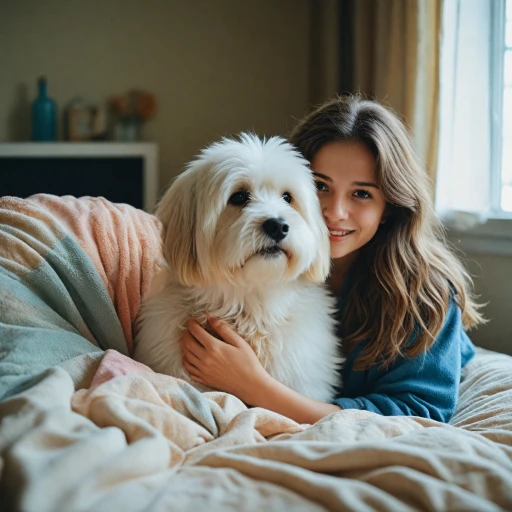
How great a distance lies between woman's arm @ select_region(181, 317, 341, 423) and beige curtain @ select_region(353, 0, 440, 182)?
4.41 feet

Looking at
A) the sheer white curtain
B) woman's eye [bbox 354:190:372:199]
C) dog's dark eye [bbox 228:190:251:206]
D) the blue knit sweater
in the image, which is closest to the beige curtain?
the sheer white curtain

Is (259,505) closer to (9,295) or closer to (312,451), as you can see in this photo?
(312,451)

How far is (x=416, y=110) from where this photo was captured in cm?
253

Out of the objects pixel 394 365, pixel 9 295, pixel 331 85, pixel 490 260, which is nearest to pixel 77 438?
pixel 9 295

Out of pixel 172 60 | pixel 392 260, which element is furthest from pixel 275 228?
pixel 172 60

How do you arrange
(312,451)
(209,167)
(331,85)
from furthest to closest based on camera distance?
(331,85) → (209,167) → (312,451)

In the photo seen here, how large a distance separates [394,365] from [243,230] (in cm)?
60

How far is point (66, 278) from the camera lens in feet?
5.09

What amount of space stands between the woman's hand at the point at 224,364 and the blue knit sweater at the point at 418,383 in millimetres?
247

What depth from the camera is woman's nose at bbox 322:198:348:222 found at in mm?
1710

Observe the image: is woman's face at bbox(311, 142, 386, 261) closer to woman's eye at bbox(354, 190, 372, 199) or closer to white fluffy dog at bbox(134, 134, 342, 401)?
woman's eye at bbox(354, 190, 372, 199)

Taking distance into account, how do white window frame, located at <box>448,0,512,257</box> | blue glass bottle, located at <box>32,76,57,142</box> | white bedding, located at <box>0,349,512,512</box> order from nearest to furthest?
white bedding, located at <box>0,349,512,512</box> < white window frame, located at <box>448,0,512,257</box> < blue glass bottle, located at <box>32,76,57,142</box>

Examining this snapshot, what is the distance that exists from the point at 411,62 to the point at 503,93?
0.39 m

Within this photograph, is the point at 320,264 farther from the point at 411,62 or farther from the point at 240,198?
the point at 411,62
